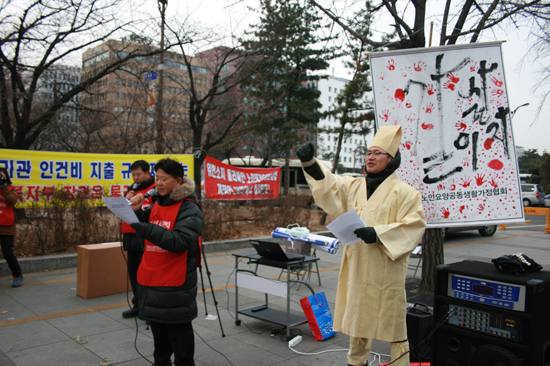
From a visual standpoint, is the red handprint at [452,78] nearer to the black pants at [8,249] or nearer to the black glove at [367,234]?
the black glove at [367,234]

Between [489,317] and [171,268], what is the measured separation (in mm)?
2205

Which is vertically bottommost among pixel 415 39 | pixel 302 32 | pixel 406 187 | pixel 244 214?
pixel 244 214

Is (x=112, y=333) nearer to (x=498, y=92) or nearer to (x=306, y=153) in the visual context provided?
(x=306, y=153)

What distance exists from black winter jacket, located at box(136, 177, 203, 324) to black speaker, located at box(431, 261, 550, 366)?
1798 mm

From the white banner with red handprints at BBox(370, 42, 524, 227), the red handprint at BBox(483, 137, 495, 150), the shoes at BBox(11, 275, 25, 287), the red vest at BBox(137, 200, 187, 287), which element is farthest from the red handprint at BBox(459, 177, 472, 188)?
the shoes at BBox(11, 275, 25, 287)

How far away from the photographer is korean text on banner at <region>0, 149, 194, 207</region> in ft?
25.3

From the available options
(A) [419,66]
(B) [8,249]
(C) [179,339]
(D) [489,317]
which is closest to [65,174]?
(B) [8,249]

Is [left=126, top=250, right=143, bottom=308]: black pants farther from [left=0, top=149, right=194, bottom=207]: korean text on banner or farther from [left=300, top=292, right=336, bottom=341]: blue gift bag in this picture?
[left=0, top=149, right=194, bottom=207]: korean text on banner

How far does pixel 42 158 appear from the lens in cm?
805

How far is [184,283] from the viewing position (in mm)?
3109

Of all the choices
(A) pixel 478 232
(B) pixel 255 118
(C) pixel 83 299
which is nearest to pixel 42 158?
(C) pixel 83 299

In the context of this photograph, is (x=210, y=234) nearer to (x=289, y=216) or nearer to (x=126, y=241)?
(x=289, y=216)

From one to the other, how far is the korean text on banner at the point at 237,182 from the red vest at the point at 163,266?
760cm

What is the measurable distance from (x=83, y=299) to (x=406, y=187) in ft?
15.3
